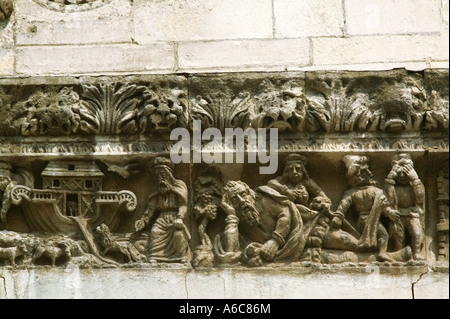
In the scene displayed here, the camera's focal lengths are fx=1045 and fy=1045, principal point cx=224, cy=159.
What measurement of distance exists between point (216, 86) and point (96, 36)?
1006mm

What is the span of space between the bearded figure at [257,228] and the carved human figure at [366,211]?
29 centimetres

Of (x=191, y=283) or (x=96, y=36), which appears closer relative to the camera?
(x=191, y=283)

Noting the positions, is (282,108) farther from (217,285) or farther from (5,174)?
(5,174)

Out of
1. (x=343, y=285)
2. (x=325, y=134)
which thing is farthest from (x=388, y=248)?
(x=325, y=134)

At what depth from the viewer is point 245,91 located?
7.21 m

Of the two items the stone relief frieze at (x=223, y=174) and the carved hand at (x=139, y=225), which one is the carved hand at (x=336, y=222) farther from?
the carved hand at (x=139, y=225)

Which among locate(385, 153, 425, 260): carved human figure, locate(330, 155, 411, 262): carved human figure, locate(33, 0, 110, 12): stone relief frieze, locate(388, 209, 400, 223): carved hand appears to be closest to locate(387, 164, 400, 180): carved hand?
locate(385, 153, 425, 260): carved human figure

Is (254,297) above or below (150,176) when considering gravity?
below

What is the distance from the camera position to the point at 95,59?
745 centimetres

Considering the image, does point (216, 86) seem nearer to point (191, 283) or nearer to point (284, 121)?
point (284, 121)

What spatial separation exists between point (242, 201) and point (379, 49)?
4.85ft

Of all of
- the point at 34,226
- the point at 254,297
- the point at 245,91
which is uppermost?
the point at 245,91

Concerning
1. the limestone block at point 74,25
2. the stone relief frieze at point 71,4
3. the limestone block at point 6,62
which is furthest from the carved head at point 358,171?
the limestone block at point 6,62

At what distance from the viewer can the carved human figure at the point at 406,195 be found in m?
7.00
